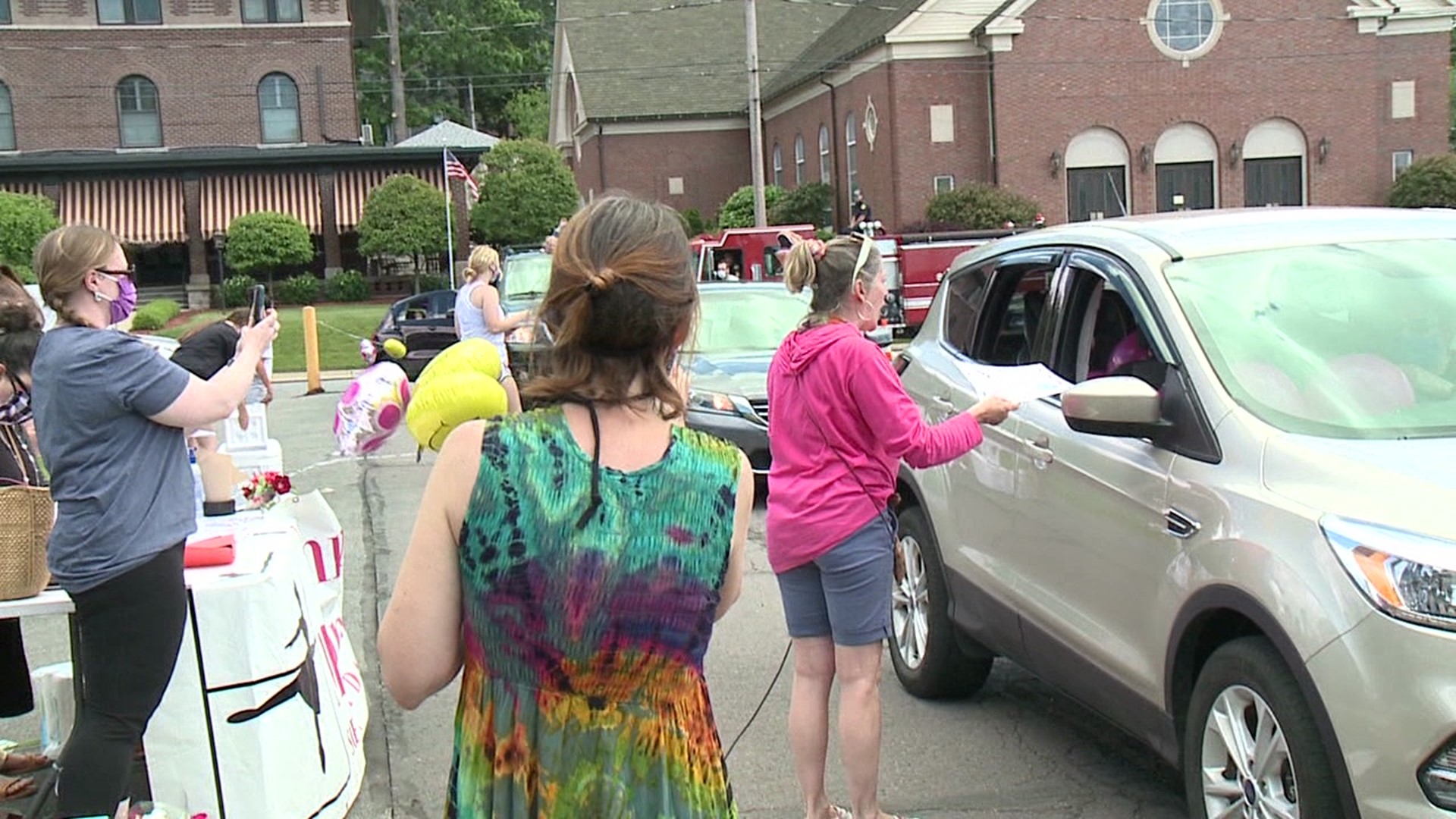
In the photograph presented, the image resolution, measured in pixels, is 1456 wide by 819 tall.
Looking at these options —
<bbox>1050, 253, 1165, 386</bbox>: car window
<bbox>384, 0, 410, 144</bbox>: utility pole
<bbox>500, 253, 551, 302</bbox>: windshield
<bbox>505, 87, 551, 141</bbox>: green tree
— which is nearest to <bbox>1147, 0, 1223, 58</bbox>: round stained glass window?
<bbox>500, 253, 551, 302</bbox>: windshield

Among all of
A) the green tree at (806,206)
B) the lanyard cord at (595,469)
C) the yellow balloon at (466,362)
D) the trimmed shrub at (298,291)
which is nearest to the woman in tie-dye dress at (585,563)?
the lanyard cord at (595,469)

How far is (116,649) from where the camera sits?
385 cm

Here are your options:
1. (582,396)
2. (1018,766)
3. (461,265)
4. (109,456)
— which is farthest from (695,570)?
(461,265)

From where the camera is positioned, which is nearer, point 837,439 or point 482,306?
point 837,439

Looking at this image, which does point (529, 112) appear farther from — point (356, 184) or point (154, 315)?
point (154, 315)

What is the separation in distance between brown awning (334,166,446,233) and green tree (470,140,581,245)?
1330 mm

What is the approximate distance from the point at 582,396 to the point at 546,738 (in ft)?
1.73

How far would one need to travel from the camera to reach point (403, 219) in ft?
110

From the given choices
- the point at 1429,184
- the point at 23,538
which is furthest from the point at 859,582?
the point at 1429,184

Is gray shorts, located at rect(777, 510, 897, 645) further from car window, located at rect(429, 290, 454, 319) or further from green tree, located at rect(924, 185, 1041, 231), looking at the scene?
green tree, located at rect(924, 185, 1041, 231)

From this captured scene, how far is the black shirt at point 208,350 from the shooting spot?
837 cm

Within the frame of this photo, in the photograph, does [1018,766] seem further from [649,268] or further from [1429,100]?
[1429,100]

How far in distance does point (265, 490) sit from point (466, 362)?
1.92 m

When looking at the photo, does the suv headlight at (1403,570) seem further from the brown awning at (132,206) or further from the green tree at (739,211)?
the green tree at (739,211)
